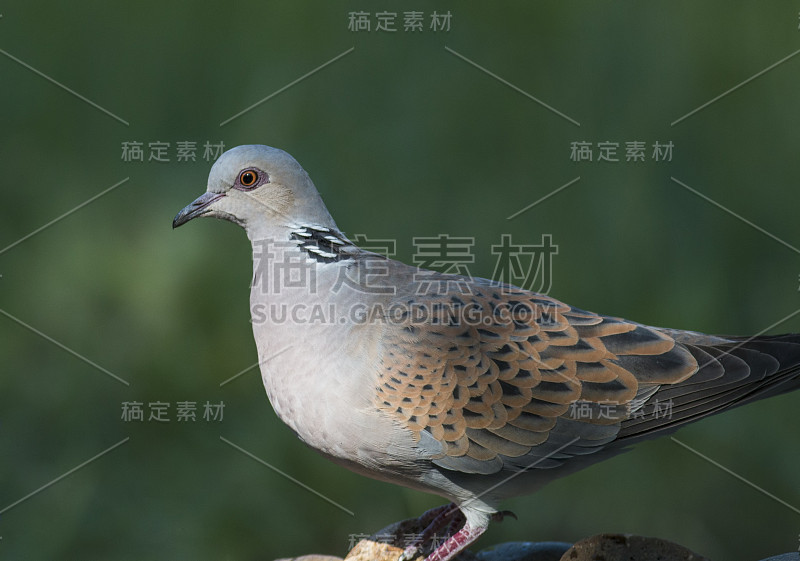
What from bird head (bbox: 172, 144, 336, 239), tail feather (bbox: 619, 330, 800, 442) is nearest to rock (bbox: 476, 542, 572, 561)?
tail feather (bbox: 619, 330, 800, 442)

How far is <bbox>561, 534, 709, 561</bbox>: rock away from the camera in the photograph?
2.87 meters

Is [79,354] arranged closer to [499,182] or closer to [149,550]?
[149,550]

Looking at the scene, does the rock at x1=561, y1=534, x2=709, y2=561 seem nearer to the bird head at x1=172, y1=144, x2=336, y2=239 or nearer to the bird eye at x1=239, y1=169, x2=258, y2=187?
the bird head at x1=172, y1=144, x2=336, y2=239

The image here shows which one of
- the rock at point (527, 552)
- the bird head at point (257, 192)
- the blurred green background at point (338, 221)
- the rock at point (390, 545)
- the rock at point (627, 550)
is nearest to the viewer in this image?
the rock at point (627, 550)

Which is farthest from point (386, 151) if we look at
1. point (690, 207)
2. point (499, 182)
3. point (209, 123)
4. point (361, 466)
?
point (361, 466)

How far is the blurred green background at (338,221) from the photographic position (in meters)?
4.78

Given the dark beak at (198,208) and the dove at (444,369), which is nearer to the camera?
the dove at (444,369)

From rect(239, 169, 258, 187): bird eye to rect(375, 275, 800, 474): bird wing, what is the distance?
73cm

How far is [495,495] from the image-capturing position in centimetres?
308

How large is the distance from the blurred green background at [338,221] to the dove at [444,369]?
170 cm

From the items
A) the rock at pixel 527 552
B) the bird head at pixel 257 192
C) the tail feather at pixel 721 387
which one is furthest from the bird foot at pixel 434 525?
the bird head at pixel 257 192

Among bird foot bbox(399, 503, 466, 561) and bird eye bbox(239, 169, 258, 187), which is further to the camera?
bird foot bbox(399, 503, 466, 561)

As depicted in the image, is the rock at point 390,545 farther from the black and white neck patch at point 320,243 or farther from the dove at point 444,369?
the black and white neck patch at point 320,243

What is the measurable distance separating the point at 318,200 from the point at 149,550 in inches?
105
